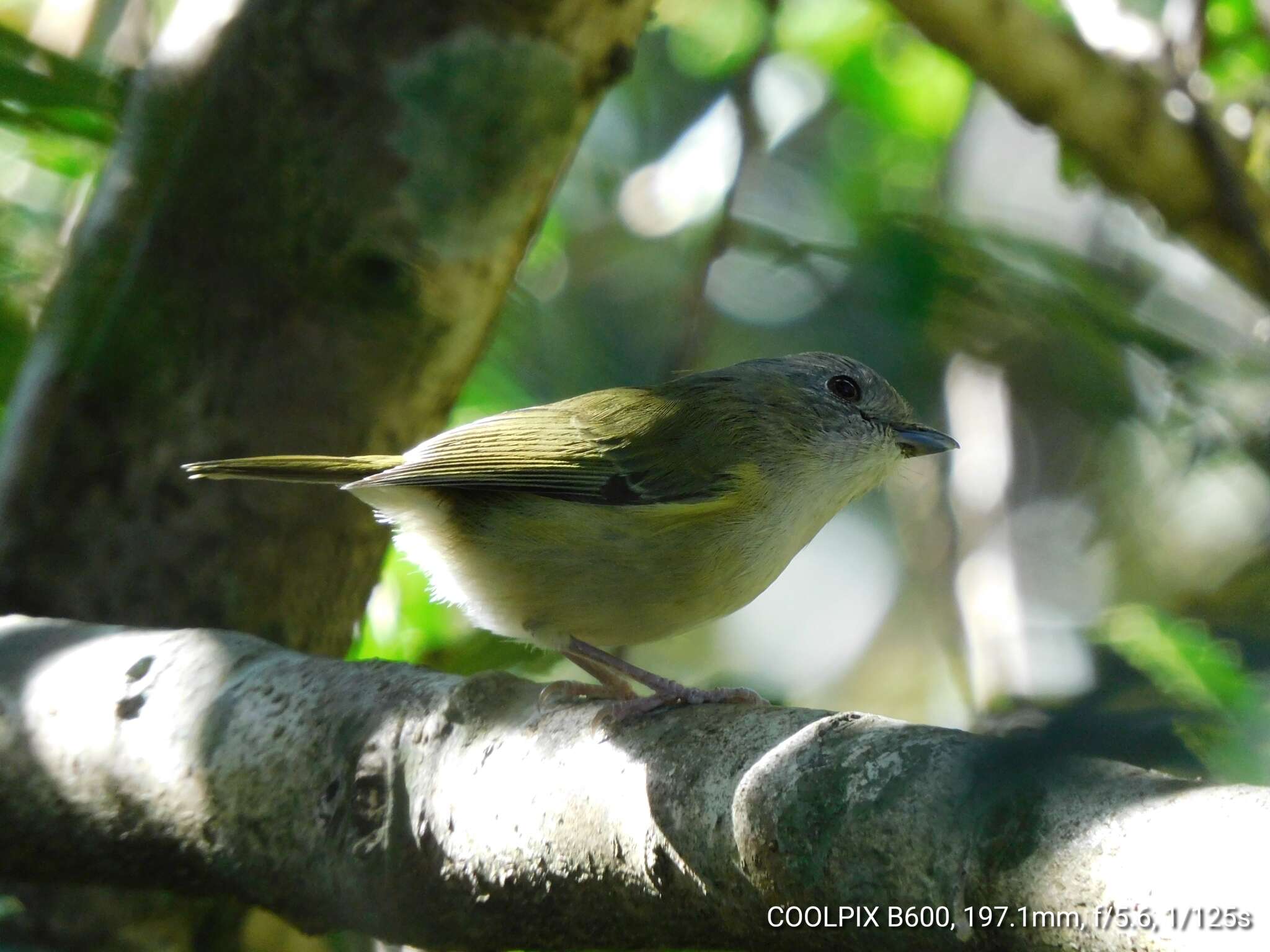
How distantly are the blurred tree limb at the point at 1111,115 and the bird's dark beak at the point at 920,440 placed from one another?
1.17 metres

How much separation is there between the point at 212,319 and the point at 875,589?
4422mm

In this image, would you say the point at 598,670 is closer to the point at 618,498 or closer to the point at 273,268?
the point at 618,498

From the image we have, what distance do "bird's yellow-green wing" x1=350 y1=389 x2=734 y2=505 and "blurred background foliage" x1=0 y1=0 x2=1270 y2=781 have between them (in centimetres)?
20

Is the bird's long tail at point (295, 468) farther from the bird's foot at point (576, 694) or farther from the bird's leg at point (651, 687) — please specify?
the bird's foot at point (576, 694)

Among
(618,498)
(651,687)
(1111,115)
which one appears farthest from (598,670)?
(1111,115)

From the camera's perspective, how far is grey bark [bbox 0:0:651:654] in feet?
10.3

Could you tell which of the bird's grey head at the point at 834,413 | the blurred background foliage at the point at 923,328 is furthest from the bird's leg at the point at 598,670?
the bird's grey head at the point at 834,413

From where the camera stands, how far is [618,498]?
312 centimetres

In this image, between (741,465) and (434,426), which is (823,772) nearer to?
(741,465)

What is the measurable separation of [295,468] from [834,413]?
1630 millimetres

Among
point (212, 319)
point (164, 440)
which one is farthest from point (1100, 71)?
point (164, 440)

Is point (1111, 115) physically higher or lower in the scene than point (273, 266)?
higher

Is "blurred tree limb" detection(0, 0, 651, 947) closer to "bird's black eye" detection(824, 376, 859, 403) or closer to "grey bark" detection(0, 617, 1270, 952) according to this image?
"grey bark" detection(0, 617, 1270, 952)

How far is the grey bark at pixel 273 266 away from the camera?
10.3 ft
